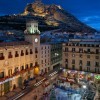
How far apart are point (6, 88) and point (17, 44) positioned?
14.0 meters

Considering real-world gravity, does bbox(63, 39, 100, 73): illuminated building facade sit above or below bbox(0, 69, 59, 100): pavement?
above

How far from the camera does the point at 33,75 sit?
67.1 m

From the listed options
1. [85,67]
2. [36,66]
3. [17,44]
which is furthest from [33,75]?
[85,67]

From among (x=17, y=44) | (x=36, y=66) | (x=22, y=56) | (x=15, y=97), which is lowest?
(x=15, y=97)

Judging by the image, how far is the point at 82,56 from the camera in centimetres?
6066

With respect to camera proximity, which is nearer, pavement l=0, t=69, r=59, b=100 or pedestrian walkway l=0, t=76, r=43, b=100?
pavement l=0, t=69, r=59, b=100

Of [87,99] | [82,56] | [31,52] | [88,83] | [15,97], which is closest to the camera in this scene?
[87,99]

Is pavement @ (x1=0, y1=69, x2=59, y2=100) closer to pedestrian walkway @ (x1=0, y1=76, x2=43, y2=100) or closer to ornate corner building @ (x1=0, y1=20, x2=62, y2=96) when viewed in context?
pedestrian walkway @ (x1=0, y1=76, x2=43, y2=100)

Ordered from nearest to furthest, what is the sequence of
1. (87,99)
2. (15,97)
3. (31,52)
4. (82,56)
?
(87,99)
(15,97)
(82,56)
(31,52)

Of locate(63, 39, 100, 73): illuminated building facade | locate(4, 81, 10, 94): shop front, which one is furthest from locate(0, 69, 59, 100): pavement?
locate(63, 39, 100, 73): illuminated building facade

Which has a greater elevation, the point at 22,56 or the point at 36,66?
the point at 22,56

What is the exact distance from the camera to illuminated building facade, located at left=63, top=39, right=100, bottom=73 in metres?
58.5

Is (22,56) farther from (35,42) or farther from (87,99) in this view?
(87,99)

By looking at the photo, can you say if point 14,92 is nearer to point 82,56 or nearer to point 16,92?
point 16,92
